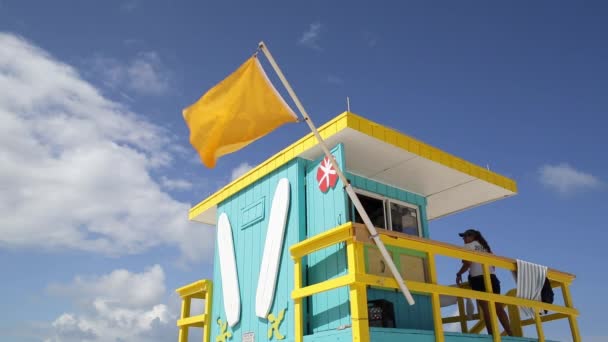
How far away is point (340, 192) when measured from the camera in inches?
303

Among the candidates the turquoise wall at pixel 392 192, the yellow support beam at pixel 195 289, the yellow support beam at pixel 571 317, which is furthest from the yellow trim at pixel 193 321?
the yellow support beam at pixel 571 317

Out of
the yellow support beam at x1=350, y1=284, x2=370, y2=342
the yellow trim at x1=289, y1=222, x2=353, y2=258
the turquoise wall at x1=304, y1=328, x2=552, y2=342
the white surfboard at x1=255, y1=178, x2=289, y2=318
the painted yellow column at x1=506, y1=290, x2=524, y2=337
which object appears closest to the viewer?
the yellow support beam at x1=350, y1=284, x2=370, y2=342

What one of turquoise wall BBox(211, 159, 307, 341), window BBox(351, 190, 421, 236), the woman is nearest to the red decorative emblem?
turquoise wall BBox(211, 159, 307, 341)

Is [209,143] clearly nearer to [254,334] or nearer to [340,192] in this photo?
[340,192]

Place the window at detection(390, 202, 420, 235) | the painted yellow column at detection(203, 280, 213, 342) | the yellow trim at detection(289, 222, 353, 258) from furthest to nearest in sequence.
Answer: the painted yellow column at detection(203, 280, 213, 342) → the window at detection(390, 202, 420, 235) → the yellow trim at detection(289, 222, 353, 258)

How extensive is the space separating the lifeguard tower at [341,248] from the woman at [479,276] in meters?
0.44

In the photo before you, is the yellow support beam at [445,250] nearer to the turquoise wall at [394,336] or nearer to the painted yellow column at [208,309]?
the turquoise wall at [394,336]

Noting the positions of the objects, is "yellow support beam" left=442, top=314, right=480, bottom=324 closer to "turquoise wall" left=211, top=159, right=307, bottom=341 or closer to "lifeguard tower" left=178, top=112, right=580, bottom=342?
"lifeguard tower" left=178, top=112, right=580, bottom=342

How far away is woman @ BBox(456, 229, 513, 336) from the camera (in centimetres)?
808

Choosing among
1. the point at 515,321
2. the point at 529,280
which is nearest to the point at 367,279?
the point at 529,280

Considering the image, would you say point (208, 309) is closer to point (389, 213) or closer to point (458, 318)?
point (389, 213)

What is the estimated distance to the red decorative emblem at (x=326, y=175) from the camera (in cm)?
779

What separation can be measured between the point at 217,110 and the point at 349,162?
2.97 metres

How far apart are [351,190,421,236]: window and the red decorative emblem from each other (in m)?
1.05
